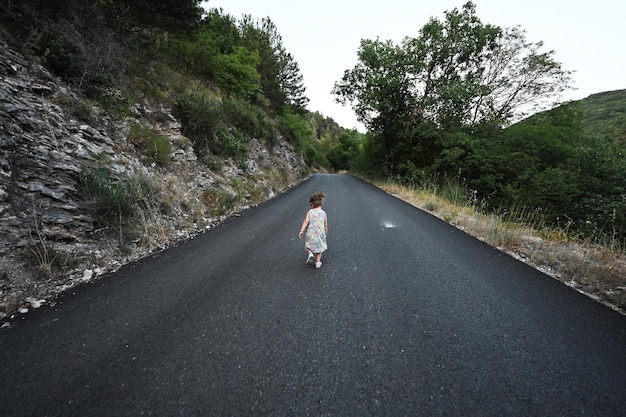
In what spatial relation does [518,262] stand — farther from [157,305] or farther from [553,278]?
[157,305]

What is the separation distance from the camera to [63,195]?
3.79 metres

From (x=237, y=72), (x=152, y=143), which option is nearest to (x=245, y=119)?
(x=237, y=72)

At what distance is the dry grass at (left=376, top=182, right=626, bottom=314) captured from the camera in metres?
3.28

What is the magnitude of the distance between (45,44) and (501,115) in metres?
23.0

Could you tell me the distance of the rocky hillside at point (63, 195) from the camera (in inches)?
117

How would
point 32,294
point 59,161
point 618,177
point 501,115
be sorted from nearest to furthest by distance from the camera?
1. point 32,294
2. point 59,161
3. point 618,177
4. point 501,115

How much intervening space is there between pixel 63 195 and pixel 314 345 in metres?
4.74

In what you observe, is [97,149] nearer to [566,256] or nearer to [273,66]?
[566,256]

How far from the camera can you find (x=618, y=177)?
789 centimetres

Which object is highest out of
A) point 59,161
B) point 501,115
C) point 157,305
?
point 501,115

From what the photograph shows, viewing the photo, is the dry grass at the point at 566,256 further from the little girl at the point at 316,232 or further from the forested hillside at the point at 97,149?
the forested hillside at the point at 97,149

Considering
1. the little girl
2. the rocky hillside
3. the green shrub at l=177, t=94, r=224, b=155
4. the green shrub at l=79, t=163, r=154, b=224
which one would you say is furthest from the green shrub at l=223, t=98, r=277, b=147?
the little girl

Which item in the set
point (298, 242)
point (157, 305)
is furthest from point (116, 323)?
point (298, 242)

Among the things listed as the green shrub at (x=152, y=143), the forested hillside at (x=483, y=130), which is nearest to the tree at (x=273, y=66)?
the forested hillside at (x=483, y=130)
